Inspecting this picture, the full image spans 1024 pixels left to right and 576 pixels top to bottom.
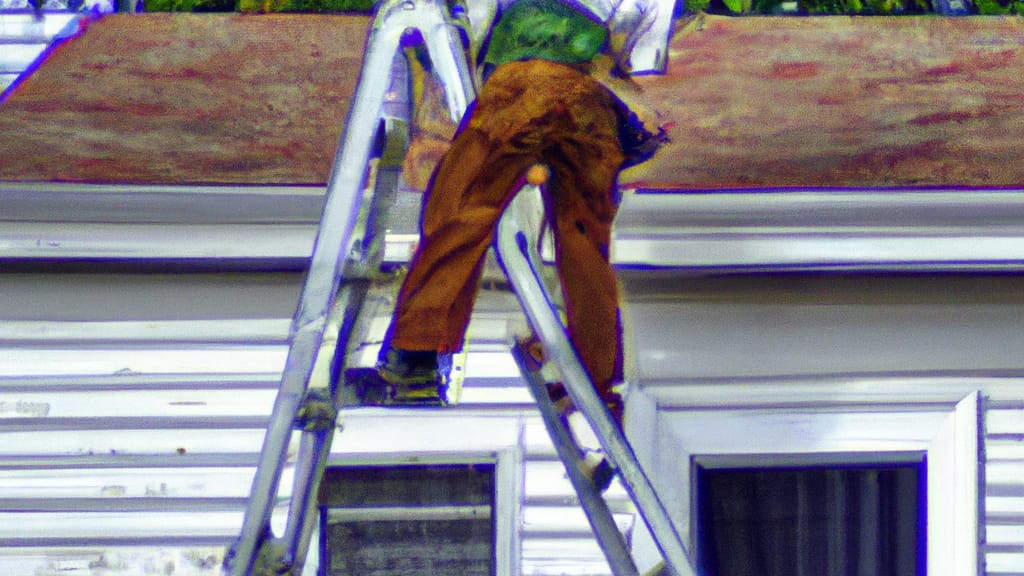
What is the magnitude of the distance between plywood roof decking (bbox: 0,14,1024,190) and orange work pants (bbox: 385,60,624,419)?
141cm

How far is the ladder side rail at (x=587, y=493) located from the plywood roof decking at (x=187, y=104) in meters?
1.56

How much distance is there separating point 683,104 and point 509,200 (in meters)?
2.09

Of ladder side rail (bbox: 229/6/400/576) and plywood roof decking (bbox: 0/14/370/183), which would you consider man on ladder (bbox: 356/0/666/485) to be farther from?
plywood roof decking (bbox: 0/14/370/183)

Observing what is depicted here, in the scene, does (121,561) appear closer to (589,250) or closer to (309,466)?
(309,466)

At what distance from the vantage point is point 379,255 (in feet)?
7.34

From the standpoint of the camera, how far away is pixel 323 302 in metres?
1.84

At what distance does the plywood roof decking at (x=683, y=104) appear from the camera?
3500mm

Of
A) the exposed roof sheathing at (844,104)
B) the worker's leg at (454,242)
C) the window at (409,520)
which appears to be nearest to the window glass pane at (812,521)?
the window at (409,520)

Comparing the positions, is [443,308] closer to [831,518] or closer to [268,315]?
[268,315]

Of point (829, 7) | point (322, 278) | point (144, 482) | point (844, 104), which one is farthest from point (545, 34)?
point (829, 7)

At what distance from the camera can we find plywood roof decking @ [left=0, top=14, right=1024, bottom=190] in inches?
138

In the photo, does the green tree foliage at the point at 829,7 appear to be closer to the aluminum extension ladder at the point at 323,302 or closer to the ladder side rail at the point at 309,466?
the aluminum extension ladder at the point at 323,302

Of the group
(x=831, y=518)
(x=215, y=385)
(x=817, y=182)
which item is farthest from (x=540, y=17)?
(x=831, y=518)

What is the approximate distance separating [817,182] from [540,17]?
5.04 feet
